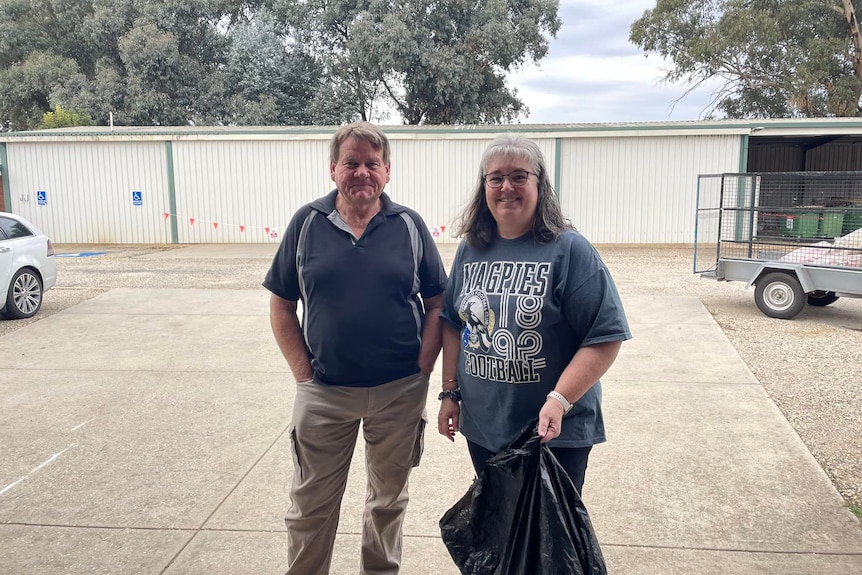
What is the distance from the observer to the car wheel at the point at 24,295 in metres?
8.02

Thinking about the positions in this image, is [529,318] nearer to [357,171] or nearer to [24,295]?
[357,171]

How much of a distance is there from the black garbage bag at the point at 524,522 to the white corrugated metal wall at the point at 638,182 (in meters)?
15.4

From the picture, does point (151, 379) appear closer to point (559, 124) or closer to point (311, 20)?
point (559, 124)

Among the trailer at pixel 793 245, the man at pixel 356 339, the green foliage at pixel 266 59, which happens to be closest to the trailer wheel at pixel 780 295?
the trailer at pixel 793 245

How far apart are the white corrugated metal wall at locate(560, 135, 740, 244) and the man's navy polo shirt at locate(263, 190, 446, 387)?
14913 mm

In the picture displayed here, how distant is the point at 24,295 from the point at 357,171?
7.34 metres

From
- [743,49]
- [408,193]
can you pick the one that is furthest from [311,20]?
[743,49]

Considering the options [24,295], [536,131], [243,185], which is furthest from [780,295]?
[243,185]

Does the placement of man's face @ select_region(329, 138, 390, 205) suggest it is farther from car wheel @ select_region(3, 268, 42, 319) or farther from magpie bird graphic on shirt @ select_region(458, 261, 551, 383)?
car wheel @ select_region(3, 268, 42, 319)

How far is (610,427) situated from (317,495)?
2.55 meters

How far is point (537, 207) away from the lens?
87.1 inches

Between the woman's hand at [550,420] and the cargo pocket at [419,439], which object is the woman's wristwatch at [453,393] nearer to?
the cargo pocket at [419,439]

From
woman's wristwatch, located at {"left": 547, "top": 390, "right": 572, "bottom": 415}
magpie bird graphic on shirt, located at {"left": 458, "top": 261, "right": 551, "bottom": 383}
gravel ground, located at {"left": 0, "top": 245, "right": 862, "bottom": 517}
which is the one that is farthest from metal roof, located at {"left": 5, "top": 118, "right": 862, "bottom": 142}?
woman's wristwatch, located at {"left": 547, "top": 390, "right": 572, "bottom": 415}

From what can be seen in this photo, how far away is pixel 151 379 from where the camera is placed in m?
5.68
